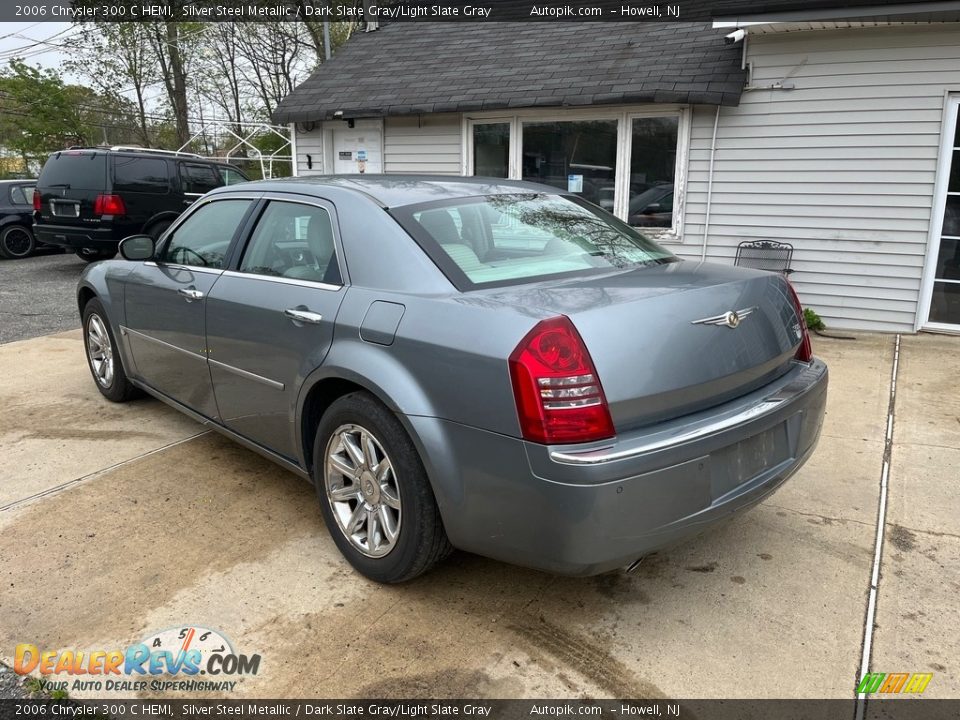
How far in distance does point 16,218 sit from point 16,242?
1.49 feet

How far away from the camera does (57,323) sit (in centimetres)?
789

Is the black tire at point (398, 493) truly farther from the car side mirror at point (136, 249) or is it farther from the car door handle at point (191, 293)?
the car side mirror at point (136, 249)

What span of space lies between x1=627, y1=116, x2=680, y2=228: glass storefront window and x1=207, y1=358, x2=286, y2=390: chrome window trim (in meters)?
6.16

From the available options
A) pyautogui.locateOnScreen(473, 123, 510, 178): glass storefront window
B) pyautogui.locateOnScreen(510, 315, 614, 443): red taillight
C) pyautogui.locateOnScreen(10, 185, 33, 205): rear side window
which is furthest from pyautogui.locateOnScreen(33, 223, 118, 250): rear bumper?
pyautogui.locateOnScreen(510, 315, 614, 443): red taillight

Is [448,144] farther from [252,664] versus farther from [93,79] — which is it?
[93,79]

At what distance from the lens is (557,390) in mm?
2188

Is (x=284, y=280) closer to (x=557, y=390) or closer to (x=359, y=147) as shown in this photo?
(x=557, y=390)

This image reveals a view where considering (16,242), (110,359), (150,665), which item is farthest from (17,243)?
(150,665)

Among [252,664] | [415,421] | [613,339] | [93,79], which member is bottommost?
[252,664]

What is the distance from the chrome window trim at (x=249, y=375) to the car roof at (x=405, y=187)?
87cm

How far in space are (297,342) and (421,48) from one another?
8764 millimetres

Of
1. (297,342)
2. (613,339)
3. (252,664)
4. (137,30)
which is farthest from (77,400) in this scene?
(137,30)

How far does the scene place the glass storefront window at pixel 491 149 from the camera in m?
9.17

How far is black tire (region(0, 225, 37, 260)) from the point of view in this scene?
44.0 ft
